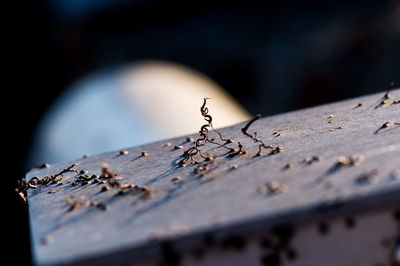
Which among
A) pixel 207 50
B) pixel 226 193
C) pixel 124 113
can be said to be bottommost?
pixel 226 193

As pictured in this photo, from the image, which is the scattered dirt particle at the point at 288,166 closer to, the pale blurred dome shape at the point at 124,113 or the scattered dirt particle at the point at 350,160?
the scattered dirt particle at the point at 350,160

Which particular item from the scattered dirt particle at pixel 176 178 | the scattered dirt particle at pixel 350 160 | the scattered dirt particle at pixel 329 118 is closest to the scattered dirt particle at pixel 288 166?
the scattered dirt particle at pixel 350 160

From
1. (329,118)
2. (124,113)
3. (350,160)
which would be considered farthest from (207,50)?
(350,160)

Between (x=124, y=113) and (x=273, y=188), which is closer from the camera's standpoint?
(x=273, y=188)

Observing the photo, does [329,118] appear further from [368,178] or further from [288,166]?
[368,178]

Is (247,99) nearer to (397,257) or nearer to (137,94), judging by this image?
(137,94)

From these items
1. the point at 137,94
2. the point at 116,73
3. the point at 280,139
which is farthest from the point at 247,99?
the point at 280,139

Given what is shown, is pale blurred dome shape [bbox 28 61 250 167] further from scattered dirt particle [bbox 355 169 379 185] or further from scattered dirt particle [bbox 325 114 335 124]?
scattered dirt particle [bbox 355 169 379 185]
